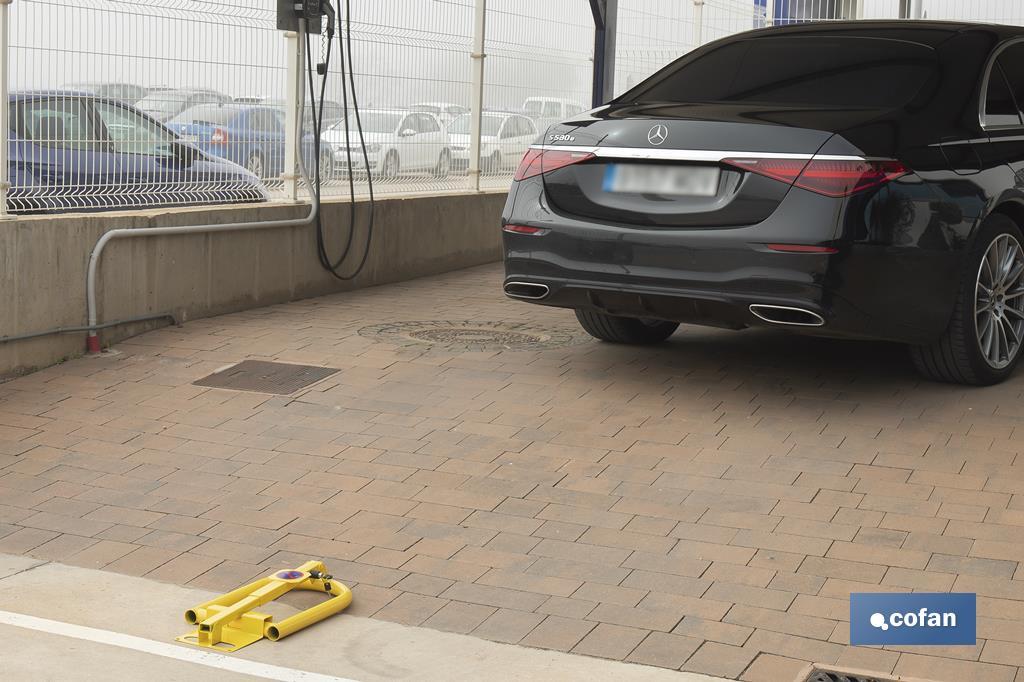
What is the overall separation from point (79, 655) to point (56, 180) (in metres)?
4.36

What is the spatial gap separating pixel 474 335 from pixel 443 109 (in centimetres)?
364

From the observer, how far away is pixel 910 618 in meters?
2.79

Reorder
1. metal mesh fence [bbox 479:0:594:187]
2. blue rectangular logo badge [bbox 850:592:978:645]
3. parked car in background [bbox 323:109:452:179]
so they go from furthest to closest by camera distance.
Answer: metal mesh fence [bbox 479:0:594:187], parked car in background [bbox 323:109:452:179], blue rectangular logo badge [bbox 850:592:978:645]

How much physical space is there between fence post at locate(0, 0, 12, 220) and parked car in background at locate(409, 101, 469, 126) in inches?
162

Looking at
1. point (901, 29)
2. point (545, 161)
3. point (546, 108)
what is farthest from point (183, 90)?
point (546, 108)

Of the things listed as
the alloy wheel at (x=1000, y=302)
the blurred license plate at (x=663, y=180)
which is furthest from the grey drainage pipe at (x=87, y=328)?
the alloy wheel at (x=1000, y=302)

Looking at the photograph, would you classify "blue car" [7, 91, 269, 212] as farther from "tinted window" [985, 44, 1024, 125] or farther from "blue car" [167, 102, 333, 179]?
"tinted window" [985, 44, 1024, 125]

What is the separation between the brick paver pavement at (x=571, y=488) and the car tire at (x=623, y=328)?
0.09 m

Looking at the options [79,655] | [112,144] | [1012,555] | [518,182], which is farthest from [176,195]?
[1012,555]

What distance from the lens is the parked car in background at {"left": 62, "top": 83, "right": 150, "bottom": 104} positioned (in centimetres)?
789

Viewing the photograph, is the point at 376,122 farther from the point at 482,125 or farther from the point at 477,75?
the point at 482,125

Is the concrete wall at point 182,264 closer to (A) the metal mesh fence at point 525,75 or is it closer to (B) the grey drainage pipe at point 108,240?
(B) the grey drainage pipe at point 108,240

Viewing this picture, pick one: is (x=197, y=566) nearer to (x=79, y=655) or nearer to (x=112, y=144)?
(x=79, y=655)

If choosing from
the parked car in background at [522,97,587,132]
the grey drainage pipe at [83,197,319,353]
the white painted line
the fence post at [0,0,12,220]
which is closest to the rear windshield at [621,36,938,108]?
the grey drainage pipe at [83,197,319,353]
